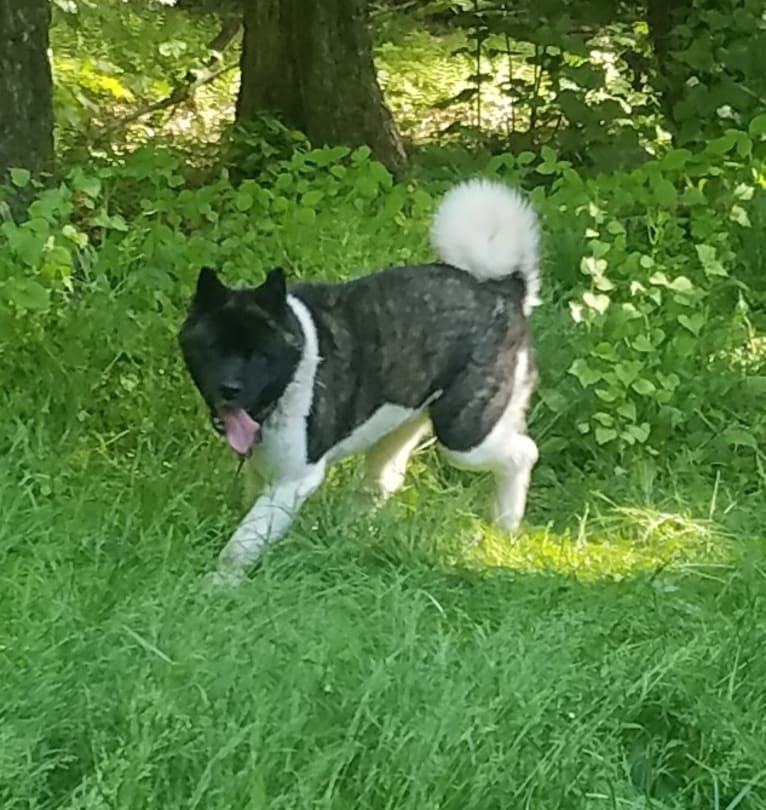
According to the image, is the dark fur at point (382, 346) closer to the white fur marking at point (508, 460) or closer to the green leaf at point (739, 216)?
the white fur marking at point (508, 460)

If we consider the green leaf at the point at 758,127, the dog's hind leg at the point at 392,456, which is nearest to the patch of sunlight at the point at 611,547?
the dog's hind leg at the point at 392,456

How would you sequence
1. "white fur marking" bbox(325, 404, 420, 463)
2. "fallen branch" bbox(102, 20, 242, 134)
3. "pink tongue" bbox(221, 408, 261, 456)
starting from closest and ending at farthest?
"pink tongue" bbox(221, 408, 261, 456)
"white fur marking" bbox(325, 404, 420, 463)
"fallen branch" bbox(102, 20, 242, 134)

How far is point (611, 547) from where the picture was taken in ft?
15.1

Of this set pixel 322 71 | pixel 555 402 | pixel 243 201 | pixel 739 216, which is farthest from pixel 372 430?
pixel 322 71

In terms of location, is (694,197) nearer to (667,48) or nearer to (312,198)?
(312,198)

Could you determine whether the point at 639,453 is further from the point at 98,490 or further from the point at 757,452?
the point at 98,490

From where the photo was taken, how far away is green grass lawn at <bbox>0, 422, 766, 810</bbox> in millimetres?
3078

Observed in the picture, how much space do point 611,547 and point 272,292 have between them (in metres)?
1.27

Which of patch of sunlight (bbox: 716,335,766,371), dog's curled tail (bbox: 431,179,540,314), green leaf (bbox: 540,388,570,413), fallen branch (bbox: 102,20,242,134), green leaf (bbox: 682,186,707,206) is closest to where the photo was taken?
dog's curled tail (bbox: 431,179,540,314)

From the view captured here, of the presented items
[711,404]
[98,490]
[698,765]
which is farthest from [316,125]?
[698,765]

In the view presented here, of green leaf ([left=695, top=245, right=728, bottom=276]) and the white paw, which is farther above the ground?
the white paw

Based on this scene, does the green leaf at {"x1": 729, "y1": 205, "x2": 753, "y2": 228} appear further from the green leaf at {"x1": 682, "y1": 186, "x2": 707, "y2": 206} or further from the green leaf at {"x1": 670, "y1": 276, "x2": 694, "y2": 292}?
the green leaf at {"x1": 670, "y1": 276, "x2": 694, "y2": 292}

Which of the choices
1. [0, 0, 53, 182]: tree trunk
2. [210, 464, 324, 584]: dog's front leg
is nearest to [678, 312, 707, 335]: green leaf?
[210, 464, 324, 584]: dog's front leg

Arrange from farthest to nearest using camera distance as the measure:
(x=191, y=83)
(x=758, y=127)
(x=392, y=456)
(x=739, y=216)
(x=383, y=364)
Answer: (x=191, y=83)
(x=758, y=127)
(x=739, y=216)
(x=392, y=456)
(x=383, y=364)
